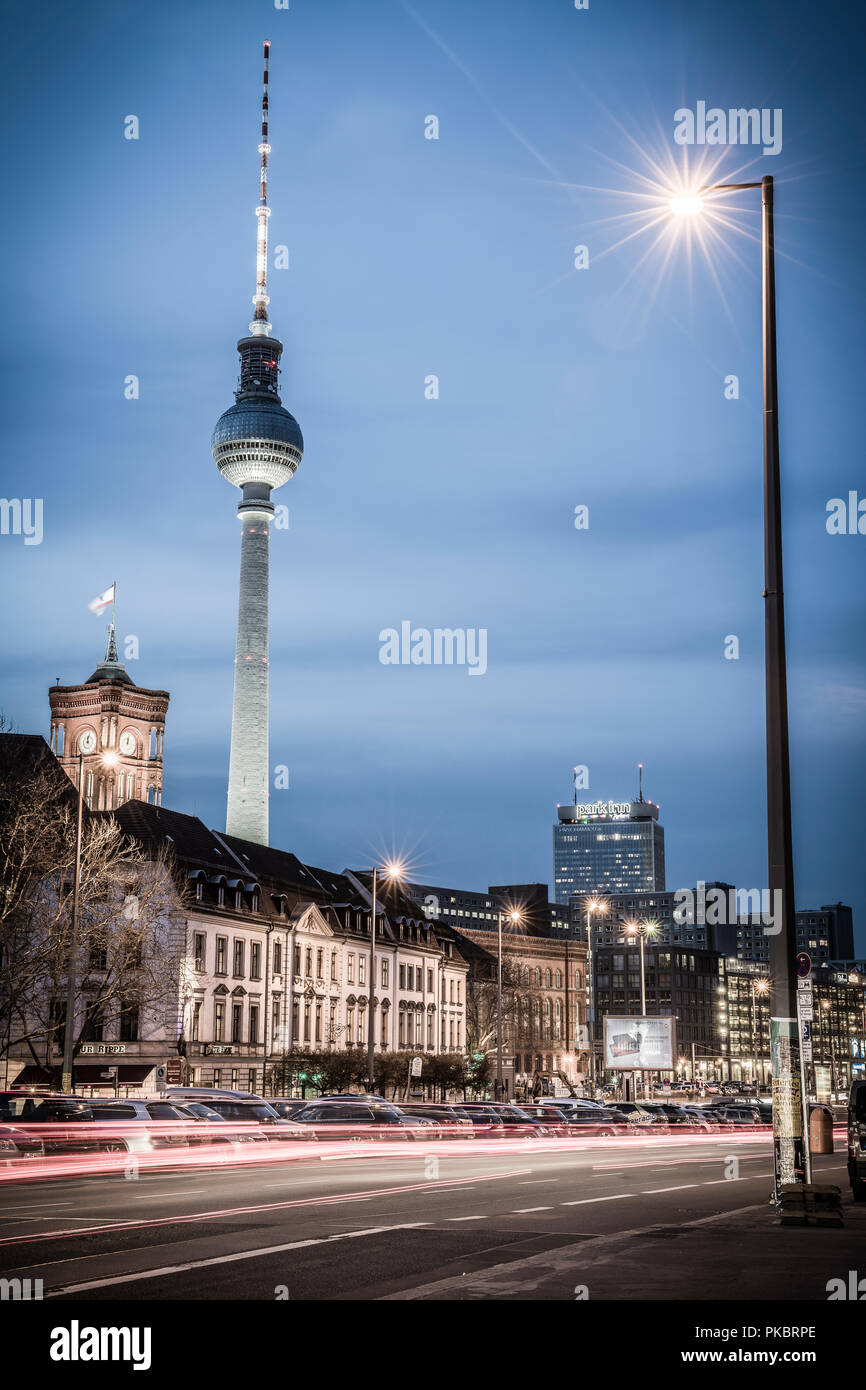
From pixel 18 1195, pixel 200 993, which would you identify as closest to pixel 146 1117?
pixel 18 1195

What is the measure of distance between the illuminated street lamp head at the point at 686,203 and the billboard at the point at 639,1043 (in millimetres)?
54131

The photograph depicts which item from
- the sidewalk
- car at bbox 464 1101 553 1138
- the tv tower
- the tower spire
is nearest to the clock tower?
the tv tower

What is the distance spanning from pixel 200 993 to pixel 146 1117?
35333 mm

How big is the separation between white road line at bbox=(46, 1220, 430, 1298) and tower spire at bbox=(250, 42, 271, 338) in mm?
164669

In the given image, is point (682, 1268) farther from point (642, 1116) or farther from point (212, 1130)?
point (642, 1116)

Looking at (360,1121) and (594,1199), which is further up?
(594,1199)

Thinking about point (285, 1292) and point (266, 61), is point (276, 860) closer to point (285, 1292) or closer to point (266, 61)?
point (285, 1292)

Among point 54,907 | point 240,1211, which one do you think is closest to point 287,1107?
point 54,907

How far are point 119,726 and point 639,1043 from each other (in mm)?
107803

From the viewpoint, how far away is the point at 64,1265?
44.7ft

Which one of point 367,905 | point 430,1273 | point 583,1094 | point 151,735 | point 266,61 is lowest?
point 583,1094

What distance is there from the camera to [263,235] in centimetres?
18212

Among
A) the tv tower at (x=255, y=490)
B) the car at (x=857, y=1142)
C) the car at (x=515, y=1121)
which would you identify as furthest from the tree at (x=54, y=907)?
the tv tower at (x=255, y=490)

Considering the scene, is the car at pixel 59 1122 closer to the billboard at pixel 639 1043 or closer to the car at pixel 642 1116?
the car at pixel 642 1116
